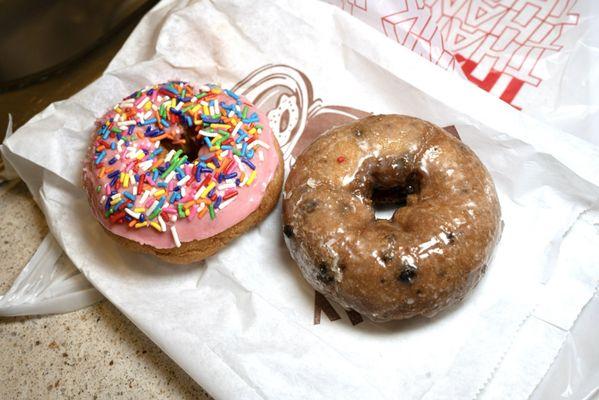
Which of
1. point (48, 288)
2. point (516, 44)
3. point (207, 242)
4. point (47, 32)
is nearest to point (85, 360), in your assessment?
point (48, 288)

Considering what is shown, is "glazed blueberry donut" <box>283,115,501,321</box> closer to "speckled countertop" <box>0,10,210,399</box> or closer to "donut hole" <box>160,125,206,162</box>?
"donut hole" <box>160,125,206,162</box>

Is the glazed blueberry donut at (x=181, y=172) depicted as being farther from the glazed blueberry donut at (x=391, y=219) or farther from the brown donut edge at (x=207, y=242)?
the glazed blueberry donut at (x=391, y=219)

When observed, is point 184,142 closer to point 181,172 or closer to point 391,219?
point 181,172

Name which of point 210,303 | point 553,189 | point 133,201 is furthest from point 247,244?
point 553,189

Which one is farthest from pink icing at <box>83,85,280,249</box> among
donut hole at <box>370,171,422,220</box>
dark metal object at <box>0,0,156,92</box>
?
dark metal object at <box>0,0,156,92</box>

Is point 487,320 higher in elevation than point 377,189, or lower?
lower

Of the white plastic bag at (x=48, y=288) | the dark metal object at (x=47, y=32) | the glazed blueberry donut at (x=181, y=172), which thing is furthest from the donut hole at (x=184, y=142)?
the dark metal object at (x=47, y=32)

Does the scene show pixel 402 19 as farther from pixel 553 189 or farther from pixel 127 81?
pixel 127 81
